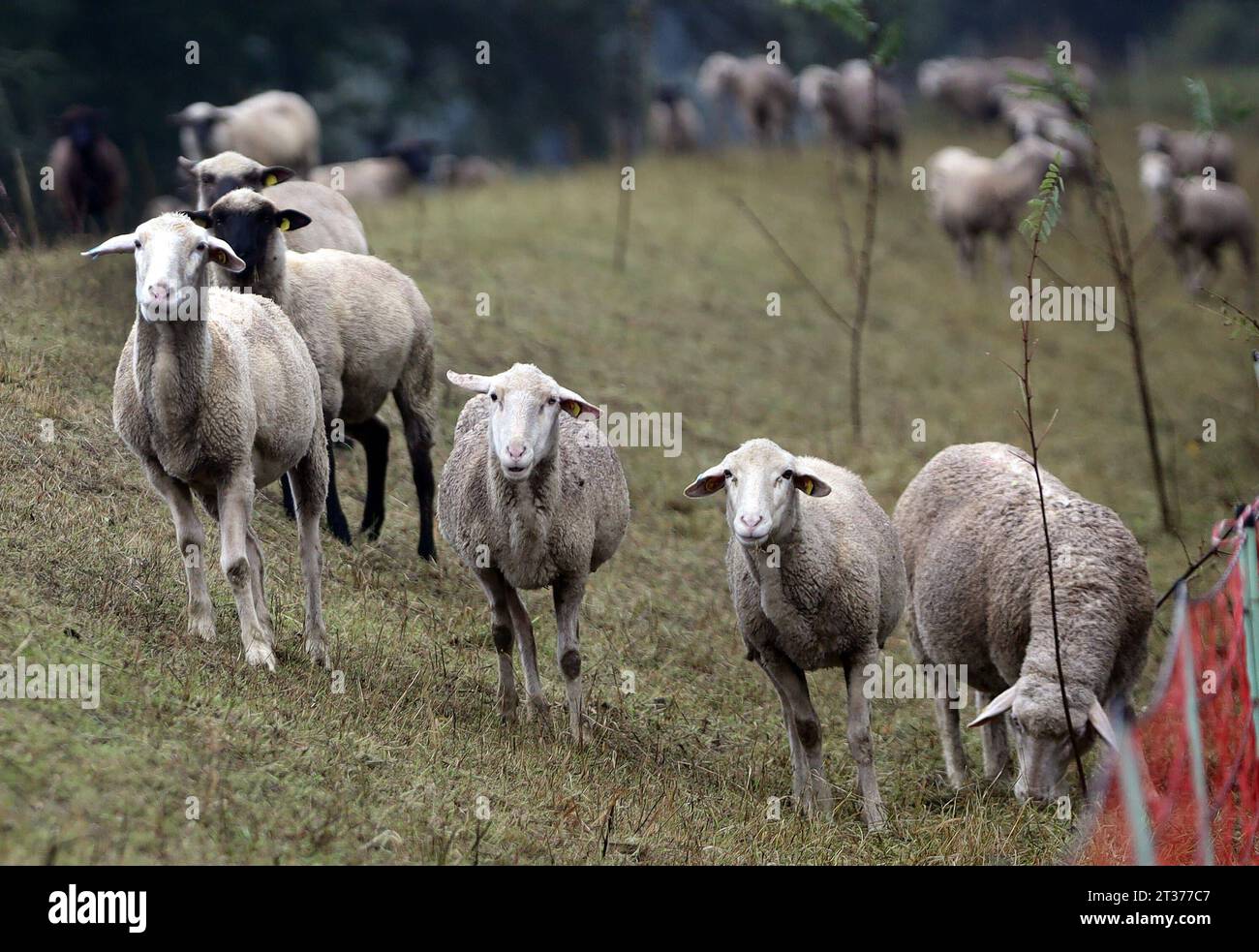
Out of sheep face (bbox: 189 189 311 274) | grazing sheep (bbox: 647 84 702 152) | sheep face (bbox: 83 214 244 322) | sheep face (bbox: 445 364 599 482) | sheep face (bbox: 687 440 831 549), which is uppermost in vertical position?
grazing sheep (bbox: 647 84 702 152)

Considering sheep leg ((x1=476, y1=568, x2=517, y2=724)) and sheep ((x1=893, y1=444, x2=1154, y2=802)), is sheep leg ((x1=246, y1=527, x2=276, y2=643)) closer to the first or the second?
Result: sheep leg ((x1=476, y1=568, x2=517, y2=724))

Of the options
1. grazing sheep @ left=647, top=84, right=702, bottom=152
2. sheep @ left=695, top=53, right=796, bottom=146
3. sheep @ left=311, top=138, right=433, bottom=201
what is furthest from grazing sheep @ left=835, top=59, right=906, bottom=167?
sheep @ left=311, top=138, right=433, bottom=201

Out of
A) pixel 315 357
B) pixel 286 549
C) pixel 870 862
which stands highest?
pixel 315 357

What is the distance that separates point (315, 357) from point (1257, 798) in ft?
17.8

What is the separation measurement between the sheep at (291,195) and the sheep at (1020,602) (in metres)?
4.32

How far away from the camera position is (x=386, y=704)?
6.75 metres

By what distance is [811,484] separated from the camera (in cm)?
696

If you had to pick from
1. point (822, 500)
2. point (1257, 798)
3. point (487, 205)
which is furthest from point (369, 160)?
point (1257, 798)

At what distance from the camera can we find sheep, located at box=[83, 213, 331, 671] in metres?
6.45

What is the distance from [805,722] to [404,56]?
25697 mm

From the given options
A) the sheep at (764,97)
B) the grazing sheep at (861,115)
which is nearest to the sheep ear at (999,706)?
the grazing sheep at (861,115)

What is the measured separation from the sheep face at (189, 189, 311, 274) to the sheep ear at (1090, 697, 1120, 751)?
4.95 m
